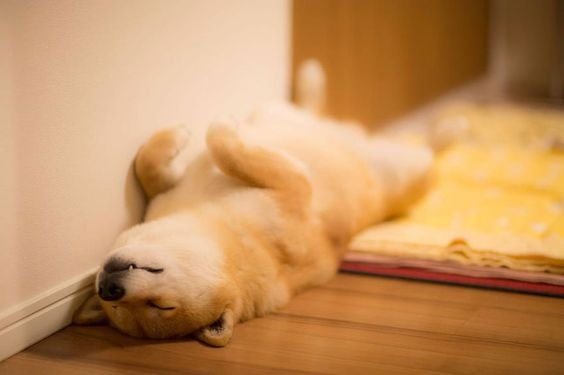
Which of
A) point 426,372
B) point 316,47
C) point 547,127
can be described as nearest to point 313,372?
point 426,372

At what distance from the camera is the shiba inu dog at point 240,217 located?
1.38 m

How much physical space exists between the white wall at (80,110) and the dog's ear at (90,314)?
8cm

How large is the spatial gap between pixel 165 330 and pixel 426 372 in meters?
0.57

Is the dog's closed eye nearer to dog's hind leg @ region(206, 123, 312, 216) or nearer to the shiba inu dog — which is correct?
the shiba inu dog

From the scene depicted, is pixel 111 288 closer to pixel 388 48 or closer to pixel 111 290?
pixel 111 290

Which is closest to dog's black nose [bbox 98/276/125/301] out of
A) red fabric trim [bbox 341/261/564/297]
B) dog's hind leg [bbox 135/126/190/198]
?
dog's hind leg [bbox 135/126/190/198]

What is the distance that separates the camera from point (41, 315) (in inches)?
57.7

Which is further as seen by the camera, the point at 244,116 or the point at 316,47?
the point at 316,47

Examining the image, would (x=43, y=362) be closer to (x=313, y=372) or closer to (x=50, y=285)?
(x=50, y=285)

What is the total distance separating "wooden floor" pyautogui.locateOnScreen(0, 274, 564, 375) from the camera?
4.50 ft

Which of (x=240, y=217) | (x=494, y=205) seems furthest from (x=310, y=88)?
(x=240, y=217)

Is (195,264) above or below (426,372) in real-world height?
above

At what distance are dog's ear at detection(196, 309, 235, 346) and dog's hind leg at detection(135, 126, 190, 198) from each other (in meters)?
0.46

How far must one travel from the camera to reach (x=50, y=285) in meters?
1.50
